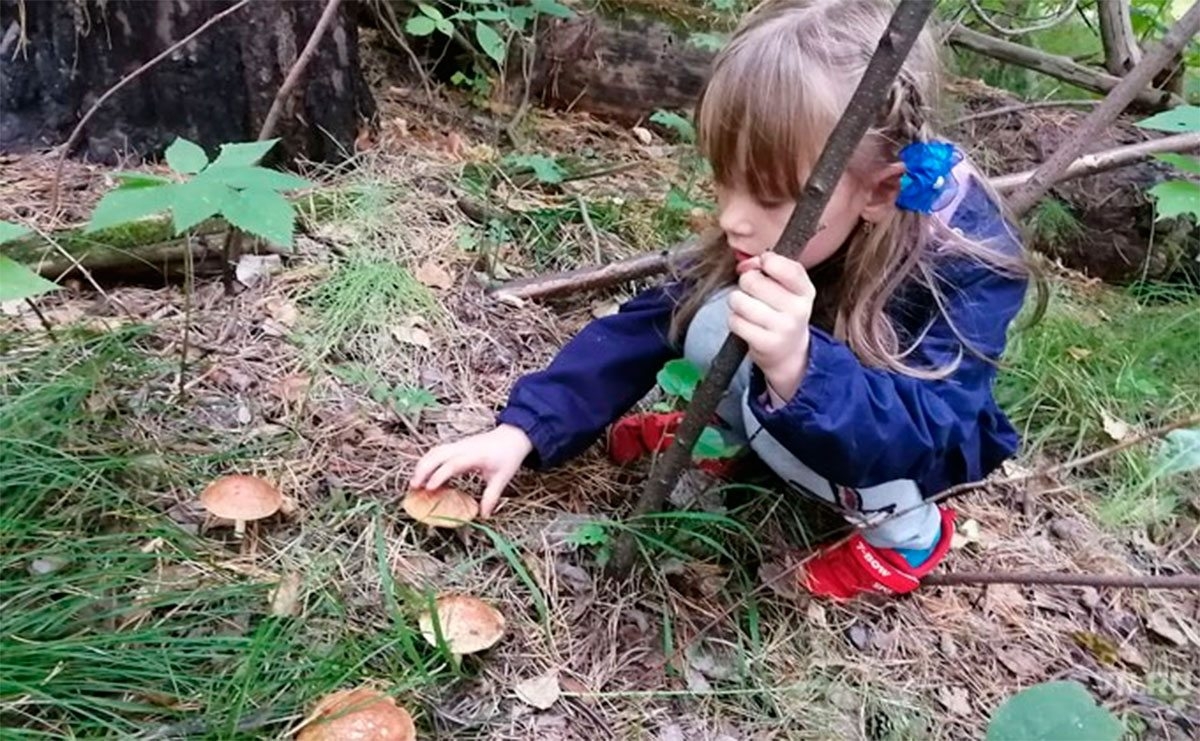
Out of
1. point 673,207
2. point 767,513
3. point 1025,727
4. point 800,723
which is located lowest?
point 800,723

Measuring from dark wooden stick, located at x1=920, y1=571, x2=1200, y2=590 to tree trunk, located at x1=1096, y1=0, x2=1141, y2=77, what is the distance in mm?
2461

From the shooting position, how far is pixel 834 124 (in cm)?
152

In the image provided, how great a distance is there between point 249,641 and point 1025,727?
3.44ft

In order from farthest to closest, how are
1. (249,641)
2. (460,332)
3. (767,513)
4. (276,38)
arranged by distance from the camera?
1. (276,38)
2. (460,332)
3. (767,513)
4. (249,641)

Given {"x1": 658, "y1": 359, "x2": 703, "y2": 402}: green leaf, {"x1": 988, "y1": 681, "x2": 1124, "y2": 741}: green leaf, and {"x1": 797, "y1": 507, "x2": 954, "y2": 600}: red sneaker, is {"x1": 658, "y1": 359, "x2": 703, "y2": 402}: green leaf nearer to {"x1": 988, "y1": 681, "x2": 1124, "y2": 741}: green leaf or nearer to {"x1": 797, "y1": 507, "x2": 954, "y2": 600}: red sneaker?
{"x1": 797, "y1": 507, "x2": 954, "y2": 600}: red sneaker

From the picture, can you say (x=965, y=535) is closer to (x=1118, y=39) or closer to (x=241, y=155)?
(x=241, y=155)

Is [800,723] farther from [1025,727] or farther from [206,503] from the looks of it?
[206,503]

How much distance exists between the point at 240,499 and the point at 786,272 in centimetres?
96

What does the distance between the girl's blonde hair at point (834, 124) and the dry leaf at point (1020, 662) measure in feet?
2.28

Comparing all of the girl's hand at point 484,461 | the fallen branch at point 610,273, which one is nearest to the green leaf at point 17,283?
the girl's hand at point 484,461

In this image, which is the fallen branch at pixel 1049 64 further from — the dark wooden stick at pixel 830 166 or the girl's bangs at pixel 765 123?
the dark wooden stick at pixel 830 166

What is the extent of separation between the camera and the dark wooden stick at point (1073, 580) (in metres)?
1.56

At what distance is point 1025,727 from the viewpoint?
1.09m

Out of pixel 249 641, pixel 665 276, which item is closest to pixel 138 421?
pixel 249 641
